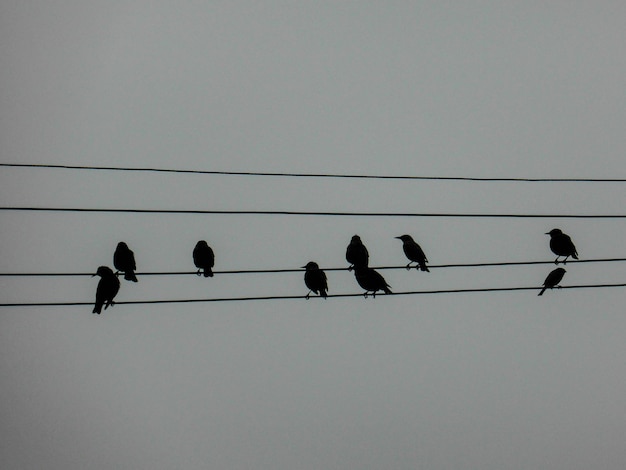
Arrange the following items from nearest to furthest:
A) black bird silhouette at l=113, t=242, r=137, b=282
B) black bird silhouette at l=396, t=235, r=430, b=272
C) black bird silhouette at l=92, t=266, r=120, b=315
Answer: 1. black bird silhouette at l=92, t=266, r=120, b=315
2. black bird silhouette at l=113, t=242, r=137, b=282
3. black bird silhouette at l=396, t=235, r=430, b=272

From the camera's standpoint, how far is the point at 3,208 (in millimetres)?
8062

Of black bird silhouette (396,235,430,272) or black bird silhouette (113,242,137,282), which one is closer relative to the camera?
black bird silhouette (113,242,137,282)

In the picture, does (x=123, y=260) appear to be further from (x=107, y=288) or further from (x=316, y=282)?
(x=316, y=282)

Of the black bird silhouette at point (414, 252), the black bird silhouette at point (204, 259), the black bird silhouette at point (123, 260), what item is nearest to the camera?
the black bird silhouette at point (123, 260)

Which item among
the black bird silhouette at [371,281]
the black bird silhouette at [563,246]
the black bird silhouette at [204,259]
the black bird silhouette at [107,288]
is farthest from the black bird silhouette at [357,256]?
the black bird silhouette at [107,288]

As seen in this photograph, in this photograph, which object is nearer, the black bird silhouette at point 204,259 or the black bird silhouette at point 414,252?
the black bird silhouette at point 204,259

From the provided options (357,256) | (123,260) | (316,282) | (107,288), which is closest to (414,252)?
(357,256)

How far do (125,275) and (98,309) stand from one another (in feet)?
2.01

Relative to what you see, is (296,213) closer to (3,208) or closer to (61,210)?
(61,210)

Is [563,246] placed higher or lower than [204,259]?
higher

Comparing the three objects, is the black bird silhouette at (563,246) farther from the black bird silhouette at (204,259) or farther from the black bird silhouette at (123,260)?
the black bird silhouette at (123,260)

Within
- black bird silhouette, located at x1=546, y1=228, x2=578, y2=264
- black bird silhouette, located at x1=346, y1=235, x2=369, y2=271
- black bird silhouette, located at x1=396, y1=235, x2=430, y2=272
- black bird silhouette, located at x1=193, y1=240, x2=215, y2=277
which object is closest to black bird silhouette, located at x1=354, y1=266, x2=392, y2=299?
black bird silhouette, located at x1=346, y1=235, x2=369, y2=271

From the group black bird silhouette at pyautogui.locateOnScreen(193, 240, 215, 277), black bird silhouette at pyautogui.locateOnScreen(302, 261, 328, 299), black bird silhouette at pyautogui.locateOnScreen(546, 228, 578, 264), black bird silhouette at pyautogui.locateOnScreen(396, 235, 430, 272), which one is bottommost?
black bird silhouette at pyautogui.locateOnScreen(302, 261, 328, 299)

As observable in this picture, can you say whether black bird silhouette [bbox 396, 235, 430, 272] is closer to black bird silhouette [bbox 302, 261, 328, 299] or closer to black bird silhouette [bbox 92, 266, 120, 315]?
black bird silhouette [bbox 302, 261, 328, 299]
